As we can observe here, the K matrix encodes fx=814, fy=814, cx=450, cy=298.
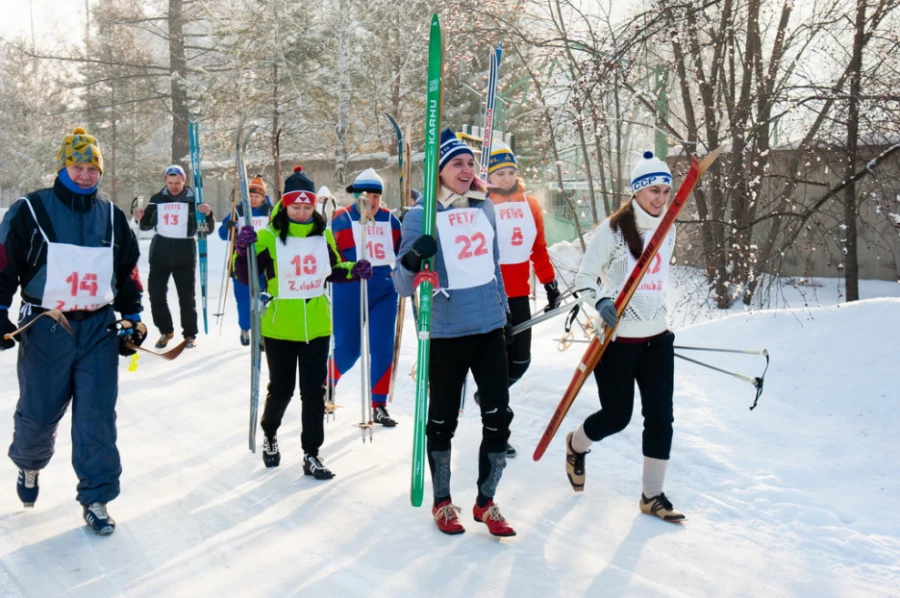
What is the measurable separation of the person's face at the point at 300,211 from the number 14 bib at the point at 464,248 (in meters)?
1.31

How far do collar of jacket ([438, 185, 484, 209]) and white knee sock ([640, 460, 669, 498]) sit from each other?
65.2 inches

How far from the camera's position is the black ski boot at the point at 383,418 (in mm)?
6160

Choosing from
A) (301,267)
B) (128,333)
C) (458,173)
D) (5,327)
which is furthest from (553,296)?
(5,327)

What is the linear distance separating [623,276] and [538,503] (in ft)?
4.37

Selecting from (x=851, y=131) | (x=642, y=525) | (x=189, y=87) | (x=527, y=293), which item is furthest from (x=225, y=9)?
(x=642, y=525)

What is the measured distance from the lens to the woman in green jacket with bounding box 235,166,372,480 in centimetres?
488

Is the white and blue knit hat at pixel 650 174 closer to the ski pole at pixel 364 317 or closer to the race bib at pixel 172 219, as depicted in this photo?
the ski pole at pixel 364 317

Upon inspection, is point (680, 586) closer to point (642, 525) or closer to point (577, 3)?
point (642, 525)

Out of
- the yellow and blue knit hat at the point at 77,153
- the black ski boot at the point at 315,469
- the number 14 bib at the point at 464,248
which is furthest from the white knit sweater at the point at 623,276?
the yellow and blue knit hat at the point at 77,153

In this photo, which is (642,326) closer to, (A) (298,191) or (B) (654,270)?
(B) (654,270)

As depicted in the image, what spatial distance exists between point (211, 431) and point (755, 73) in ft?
25.6

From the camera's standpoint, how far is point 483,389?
395cm

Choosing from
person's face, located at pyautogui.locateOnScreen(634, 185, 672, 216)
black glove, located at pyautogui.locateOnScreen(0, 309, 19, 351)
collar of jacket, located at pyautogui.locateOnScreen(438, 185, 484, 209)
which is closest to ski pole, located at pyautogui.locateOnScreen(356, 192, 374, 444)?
collar of jacket, located at pyautogui.locateOnScreen(438, 185, 484, 209)

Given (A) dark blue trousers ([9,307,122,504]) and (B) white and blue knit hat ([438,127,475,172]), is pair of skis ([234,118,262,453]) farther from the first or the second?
(B) white and blue knit hat ([438,127,475,172])
